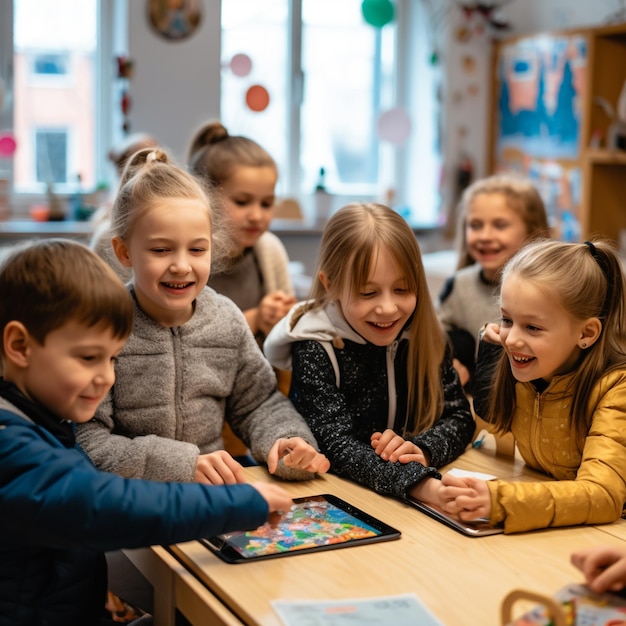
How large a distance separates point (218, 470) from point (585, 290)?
2.12 feet

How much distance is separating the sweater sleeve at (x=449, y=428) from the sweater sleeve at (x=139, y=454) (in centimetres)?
41

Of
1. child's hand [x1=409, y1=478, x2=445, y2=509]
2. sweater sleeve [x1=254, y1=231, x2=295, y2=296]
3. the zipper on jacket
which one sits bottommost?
child's hand [x1=409, y1=478, x2=445, y2=509]

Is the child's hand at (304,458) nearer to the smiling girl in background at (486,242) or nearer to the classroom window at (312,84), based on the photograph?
the smiling girl in background at (486,242)

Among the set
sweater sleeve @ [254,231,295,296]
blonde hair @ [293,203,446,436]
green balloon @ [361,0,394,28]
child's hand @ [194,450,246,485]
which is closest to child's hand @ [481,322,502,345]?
blonde hair @ [293,203,446,436]

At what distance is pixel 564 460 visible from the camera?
1.54 m

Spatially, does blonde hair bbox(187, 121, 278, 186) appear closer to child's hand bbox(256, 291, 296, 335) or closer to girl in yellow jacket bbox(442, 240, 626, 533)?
child's hand bbox(256, 291, 296, 335)

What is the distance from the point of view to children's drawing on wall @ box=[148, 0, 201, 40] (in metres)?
3.94

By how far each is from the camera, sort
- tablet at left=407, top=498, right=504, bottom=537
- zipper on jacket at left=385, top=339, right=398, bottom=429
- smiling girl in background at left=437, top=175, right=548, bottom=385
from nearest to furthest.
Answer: tablet at left=407, top=498, right=504, bottom=537
zipper on jacket at left=385, top=339, right=398, bottom=429
smiling girl in background at left=437, top=175, right=548, bottom=385

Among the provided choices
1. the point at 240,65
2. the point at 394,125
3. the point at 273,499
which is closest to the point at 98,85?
the point at 240,65

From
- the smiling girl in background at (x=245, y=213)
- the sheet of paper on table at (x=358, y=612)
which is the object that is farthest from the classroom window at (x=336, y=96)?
the sheet of paper on table at (x=358, y=612)

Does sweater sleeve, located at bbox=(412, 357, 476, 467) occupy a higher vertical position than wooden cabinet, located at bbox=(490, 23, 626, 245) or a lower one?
lower

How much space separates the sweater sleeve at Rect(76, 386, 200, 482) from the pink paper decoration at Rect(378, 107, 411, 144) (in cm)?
325

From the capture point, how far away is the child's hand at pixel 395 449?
5.02 feet

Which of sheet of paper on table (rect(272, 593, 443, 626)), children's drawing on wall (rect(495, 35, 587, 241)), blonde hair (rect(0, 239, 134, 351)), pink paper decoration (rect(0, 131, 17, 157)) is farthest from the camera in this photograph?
children's drawing on wall (rect(495, 35, 587, 241))
